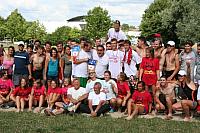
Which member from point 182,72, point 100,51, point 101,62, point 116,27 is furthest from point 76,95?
point 182,72

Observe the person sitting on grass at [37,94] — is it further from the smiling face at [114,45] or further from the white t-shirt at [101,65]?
the smiling face at [114,45]

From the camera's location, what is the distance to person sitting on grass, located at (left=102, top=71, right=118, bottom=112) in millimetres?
10922

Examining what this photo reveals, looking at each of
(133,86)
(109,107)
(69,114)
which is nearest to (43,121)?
(69,114)

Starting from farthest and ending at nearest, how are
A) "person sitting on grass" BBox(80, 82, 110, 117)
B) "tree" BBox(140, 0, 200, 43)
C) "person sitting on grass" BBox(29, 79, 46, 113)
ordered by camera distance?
"tree" BBox(140, 0, 200, 43) → "person sitting on grass" BBox(29, 79, 46, 113) → "person sitting on grass" BBox(80, 82, 110, 117)

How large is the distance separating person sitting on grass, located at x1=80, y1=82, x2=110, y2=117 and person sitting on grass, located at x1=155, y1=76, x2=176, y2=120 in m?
1.44

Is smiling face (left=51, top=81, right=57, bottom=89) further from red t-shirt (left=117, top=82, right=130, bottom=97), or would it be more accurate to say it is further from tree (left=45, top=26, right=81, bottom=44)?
tree (left=45, top=26, right=81, bottom=44)

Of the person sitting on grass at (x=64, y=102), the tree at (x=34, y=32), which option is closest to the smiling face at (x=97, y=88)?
the person sitting on grass at (x=64, y=102)

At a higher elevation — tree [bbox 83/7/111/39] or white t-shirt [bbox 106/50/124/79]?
tree [bbox 83/7/111/39]

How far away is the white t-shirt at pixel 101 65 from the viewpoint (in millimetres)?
11195

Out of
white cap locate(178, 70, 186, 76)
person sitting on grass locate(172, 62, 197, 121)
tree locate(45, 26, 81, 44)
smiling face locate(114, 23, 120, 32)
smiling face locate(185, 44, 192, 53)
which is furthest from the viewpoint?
tree locate(45, 26, 81, 44)

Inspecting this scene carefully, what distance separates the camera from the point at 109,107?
11.0 metres

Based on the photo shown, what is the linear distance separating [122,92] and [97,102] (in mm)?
837

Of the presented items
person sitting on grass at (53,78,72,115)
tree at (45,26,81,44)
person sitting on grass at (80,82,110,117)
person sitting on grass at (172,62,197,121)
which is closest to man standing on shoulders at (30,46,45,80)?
person sitting on grass at (53,78,72,115)

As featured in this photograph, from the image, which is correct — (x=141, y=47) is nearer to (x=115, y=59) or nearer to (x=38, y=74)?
(x=115, y=59)
